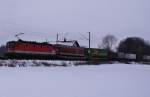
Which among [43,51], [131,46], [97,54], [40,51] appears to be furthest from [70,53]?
[131,46]

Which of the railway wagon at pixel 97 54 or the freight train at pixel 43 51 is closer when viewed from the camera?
the freight train at pixel 43 51

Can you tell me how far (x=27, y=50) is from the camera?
141 ft

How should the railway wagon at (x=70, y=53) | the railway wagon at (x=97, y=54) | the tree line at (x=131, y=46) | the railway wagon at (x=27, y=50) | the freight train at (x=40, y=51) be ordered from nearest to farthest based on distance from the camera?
the railway wagon at (x=27, y=50) < the freight train at (x=40, y=51) < the railway wagon at (x=70, y=53) < the railway wagon at (x=97, y=54) < the tree line at (x=131, y=46)

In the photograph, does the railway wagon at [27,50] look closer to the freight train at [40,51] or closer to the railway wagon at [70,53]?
the freight train at [40,51]

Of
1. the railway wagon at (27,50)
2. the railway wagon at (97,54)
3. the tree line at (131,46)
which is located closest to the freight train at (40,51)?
the railway wagon at (27,50)

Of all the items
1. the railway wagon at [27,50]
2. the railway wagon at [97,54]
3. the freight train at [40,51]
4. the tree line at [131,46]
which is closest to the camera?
the railway wagon at [27,50]

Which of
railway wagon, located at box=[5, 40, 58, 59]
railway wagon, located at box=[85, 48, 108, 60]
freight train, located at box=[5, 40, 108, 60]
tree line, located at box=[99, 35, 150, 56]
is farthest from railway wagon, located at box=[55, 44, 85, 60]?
tree line, located at box=[99, 35, 150, 56]

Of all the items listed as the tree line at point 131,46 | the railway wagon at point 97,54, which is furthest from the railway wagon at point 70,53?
the tree line at point 131,46

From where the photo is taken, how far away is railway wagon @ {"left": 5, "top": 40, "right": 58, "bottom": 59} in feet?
138

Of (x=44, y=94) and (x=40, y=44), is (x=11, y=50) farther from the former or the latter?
(x=44, y=94)

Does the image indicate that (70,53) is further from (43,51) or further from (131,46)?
(131,46)

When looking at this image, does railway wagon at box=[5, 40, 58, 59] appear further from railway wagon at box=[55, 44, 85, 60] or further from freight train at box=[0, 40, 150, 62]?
railway wagon at box=[55, 44, 85, 60]

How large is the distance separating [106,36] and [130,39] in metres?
15.5

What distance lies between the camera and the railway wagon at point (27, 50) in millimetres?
41938
